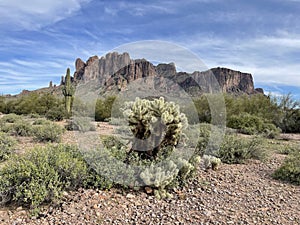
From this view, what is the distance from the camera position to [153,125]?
5355 millimetres

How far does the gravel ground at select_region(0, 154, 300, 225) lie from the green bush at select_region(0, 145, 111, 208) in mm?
173

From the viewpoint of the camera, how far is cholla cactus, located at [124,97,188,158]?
5.26 metres

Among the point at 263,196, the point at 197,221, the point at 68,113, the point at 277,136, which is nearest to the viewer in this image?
the point at 197,221

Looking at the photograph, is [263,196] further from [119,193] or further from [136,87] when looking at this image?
[136,87]

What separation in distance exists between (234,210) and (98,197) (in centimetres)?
210

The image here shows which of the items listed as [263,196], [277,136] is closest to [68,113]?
[277,136]

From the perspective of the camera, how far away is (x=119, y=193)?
14.6ft

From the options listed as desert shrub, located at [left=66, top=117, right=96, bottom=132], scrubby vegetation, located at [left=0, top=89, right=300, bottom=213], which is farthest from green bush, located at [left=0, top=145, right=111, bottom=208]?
desert shrub, located at [left=66, top=117, right=96, bottom=132]

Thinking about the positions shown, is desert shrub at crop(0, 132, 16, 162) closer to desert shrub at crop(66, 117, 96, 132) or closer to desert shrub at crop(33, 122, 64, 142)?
desert shrub at crop(33, 122, 64, 142)

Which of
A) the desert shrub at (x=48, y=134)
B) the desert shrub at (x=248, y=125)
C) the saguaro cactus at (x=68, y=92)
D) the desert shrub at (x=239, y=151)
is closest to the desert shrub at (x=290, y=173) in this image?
the desert shrub at (x=239, y=151)

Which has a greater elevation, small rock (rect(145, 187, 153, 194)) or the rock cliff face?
the rock cliff face

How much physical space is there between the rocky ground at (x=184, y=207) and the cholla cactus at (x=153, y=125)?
3.20ft

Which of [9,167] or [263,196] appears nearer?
[9,167]

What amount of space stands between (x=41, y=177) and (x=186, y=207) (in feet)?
7.39
